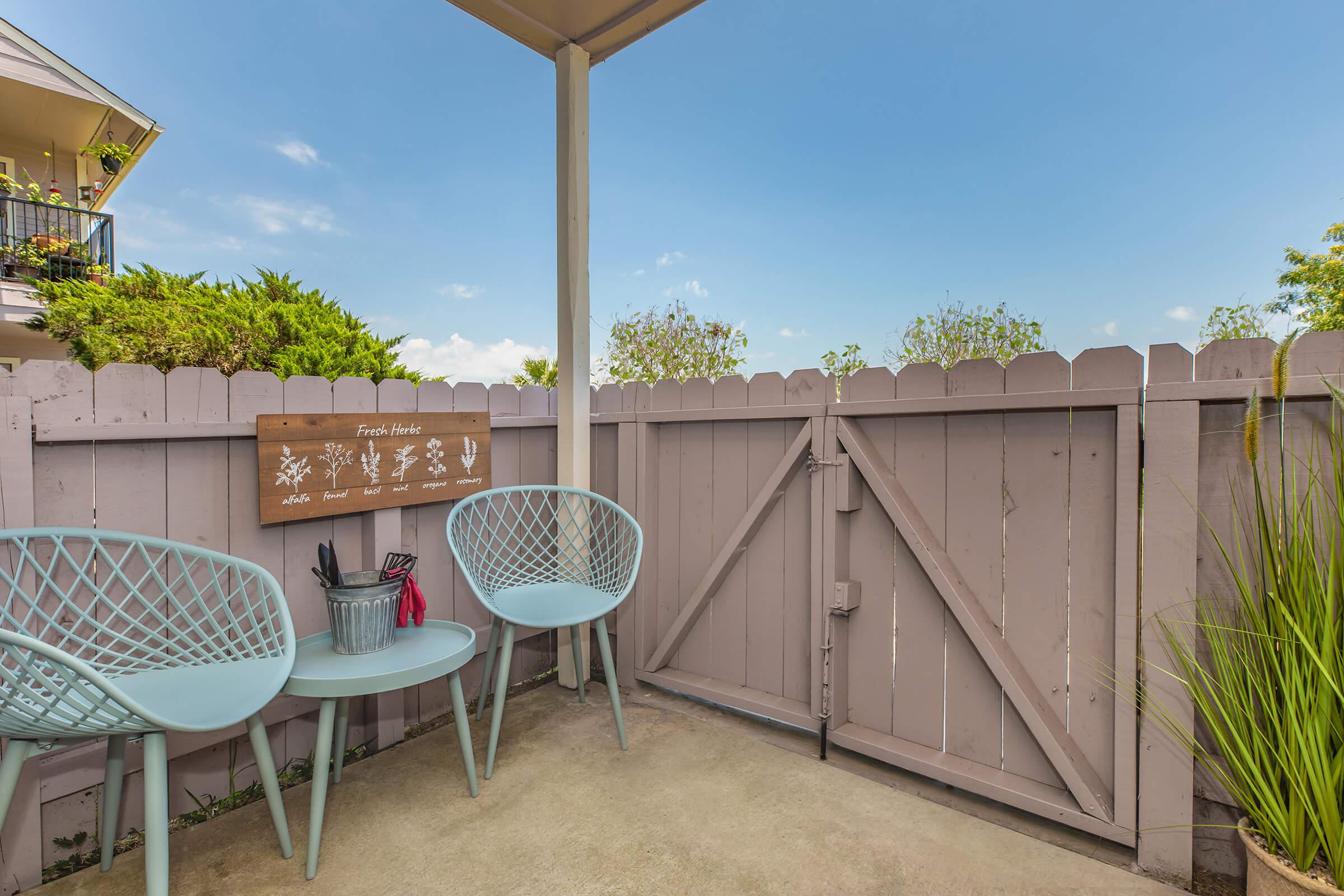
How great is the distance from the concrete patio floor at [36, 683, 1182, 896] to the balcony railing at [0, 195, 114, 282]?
5843 mm

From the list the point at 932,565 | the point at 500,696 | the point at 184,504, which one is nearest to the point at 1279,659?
the point at 932,565

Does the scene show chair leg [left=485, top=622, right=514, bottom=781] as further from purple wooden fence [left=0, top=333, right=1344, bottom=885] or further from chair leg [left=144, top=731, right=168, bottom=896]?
chair leg [left=144, top=731, right=168, bottom=896]

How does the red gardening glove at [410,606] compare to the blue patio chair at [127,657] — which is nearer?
the blue patio chair at [127,657]

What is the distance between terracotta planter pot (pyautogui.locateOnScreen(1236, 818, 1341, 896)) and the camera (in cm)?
106

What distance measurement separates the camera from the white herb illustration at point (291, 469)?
1720mm

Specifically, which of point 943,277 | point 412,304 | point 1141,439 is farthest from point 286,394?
point 412,304

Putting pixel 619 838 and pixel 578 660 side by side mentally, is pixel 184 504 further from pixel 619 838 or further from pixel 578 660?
pixel 619 838

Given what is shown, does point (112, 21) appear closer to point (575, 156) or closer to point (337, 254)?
point (337, 254)

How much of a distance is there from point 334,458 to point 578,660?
3.90 ft

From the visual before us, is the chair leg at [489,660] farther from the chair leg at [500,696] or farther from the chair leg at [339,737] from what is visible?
the chair leg at [339,737]

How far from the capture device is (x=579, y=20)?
221 cm

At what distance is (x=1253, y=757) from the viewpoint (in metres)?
1.22

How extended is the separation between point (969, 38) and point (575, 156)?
4287 mm

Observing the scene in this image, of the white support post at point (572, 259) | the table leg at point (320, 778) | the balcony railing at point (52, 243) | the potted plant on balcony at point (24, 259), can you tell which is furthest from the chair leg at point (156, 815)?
the potted plant on balcony at point (24, 259)
